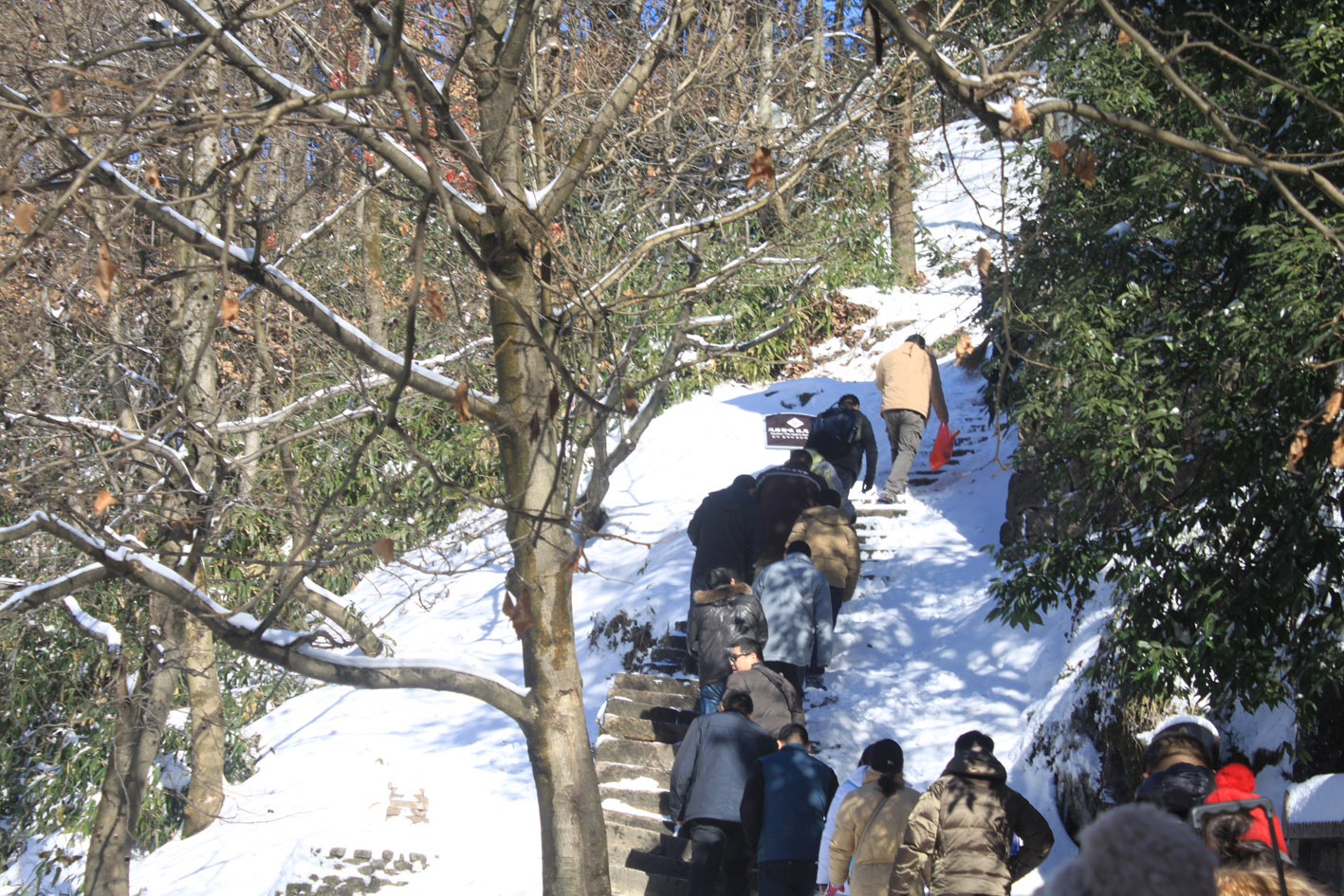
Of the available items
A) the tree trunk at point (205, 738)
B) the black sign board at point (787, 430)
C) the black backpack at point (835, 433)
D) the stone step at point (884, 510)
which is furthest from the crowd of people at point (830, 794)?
the tree trunk at point (205, 738)

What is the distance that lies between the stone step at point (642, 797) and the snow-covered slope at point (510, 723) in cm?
83

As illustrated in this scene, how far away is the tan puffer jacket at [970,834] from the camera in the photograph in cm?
450

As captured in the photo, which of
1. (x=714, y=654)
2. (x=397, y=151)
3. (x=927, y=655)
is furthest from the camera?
(x=927, y=655)

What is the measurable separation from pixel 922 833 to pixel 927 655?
493cm

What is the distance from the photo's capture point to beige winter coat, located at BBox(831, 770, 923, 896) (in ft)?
16.7

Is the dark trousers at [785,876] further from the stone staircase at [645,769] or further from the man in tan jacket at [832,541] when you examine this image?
the man in tan jacket at [832,541]

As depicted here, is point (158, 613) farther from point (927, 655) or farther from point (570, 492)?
point (927, 655)

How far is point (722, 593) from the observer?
25.1ft

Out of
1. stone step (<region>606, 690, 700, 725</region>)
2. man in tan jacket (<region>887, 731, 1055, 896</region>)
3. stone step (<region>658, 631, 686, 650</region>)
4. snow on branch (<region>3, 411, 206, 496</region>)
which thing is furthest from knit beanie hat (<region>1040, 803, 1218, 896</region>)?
stone step (<region>658, 631, 686, 650</region>)

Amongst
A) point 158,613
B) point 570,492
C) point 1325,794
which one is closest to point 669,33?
point 570,492

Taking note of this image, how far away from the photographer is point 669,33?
5.32m

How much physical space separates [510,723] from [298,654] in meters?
6.34

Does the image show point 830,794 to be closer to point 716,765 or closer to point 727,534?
point 716,765

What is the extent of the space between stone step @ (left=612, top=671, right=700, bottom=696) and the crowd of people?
0.90 m
